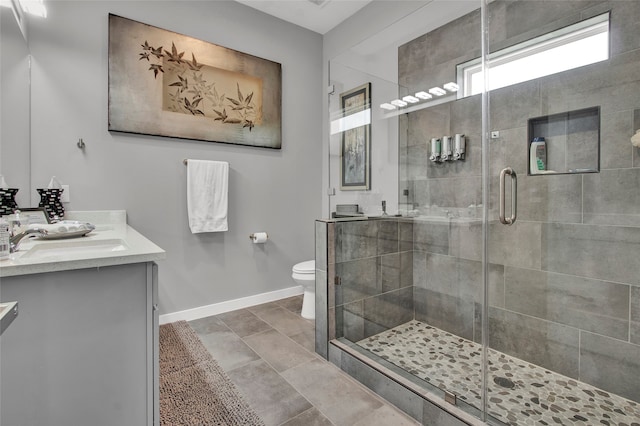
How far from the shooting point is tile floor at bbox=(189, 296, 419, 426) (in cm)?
148

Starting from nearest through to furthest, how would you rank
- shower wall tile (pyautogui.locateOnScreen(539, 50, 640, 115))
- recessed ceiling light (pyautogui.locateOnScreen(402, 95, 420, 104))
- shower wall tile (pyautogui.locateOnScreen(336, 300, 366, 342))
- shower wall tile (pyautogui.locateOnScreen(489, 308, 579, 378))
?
shower wall tile (pyautogui.locateOnScreen(539, 50, 640, 115)), shower wall tile (pyautogui.locateOnScreen(489, 308, 579, 378)), shower wall tile (pyautogui.locateOnScreen(336, 300, 366, 342)), recessed ceiling light (pyautogui.locateOnScreen(402, 95, 420, 104))

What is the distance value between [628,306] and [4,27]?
3.42m

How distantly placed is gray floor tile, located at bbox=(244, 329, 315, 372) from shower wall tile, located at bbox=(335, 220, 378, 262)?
26.5 inches

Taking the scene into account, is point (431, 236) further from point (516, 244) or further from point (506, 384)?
point (506, 384)

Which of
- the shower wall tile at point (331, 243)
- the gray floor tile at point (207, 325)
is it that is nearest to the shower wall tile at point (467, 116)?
the shower wall tile at point (331, 243)

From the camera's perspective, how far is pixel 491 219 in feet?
6.52

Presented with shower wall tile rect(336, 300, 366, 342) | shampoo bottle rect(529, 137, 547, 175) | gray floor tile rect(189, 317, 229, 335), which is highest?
shampoo bottle rect(529, 137, 547, 175)

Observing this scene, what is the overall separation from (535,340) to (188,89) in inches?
119

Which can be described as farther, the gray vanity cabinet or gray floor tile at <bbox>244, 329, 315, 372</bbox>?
gray floor tile at <bbox>244, 329, 315, 372</bbox>

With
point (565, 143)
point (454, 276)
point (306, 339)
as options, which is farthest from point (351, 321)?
point (565, 143)

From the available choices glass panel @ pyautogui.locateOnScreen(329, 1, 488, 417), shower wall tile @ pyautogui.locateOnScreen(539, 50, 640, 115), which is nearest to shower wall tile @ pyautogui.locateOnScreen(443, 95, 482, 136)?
glass panel @ pyautogui.locateOnScreen(329, 1, 488, 417)

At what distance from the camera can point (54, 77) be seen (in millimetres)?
2041

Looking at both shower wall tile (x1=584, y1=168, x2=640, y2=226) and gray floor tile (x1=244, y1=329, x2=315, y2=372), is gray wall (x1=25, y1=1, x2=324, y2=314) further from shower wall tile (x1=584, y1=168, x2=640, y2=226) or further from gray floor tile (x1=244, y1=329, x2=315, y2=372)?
shower wall tile (x1=584, y1=168, x2=640, y2=226)

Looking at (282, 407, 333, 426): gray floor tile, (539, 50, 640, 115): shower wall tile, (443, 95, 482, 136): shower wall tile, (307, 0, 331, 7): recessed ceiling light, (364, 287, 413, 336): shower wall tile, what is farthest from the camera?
(307, 0, 331, 7): recessed ceiling light
